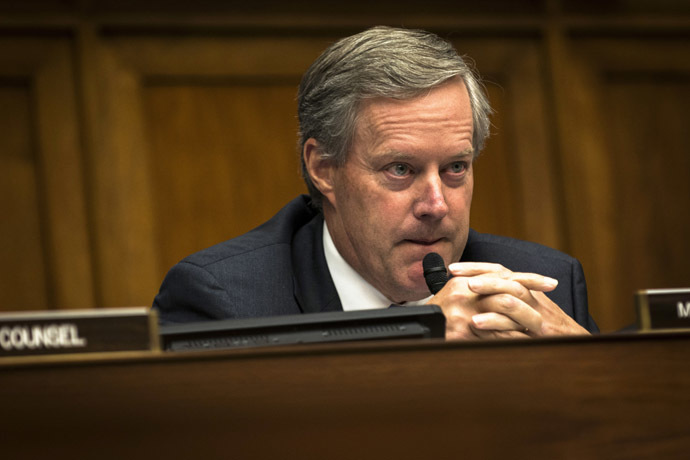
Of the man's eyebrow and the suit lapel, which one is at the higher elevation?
the man's eyebrow

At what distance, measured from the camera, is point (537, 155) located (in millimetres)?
3287

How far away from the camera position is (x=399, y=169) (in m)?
1.77

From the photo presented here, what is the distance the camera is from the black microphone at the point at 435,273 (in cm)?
163

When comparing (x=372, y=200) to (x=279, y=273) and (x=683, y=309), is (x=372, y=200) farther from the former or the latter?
(x=683, y=309)

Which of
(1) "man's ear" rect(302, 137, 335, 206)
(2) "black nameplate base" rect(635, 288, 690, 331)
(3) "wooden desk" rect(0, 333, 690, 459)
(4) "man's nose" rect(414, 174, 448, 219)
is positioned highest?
(1) "man's ear" rect(302, 137, 335, 206)

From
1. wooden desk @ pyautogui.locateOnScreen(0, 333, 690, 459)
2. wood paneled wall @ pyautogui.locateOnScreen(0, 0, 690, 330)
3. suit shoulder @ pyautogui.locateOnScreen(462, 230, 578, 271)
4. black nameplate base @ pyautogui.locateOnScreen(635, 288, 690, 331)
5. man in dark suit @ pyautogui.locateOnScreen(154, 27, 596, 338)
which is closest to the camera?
wooden desk @ pyautogui.locateOnScreen(0, 333, 690, 459)

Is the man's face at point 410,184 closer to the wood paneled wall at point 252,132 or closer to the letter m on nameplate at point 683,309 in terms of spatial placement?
the letter m on nameplate at point 683,309

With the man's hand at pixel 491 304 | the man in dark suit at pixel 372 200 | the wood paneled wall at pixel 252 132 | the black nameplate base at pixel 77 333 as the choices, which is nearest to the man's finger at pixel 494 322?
the man's hand at pixel 491 304

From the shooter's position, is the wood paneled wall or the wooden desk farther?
the wood paneled wall

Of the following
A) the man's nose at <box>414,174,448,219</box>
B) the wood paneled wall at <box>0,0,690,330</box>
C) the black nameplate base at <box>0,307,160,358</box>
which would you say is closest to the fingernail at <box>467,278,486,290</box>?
the man's nose at <box>414,174,448,219</box>

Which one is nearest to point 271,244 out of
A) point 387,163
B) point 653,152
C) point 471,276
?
point 387,163

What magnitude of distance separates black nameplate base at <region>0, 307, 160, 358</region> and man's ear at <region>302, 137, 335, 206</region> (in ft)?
3.71

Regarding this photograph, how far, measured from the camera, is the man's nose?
5.64 ft

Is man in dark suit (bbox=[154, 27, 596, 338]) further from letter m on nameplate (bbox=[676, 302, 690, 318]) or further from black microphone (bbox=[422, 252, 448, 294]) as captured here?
letter m on nameplate (bbox=[676, 302, 690, 318])
